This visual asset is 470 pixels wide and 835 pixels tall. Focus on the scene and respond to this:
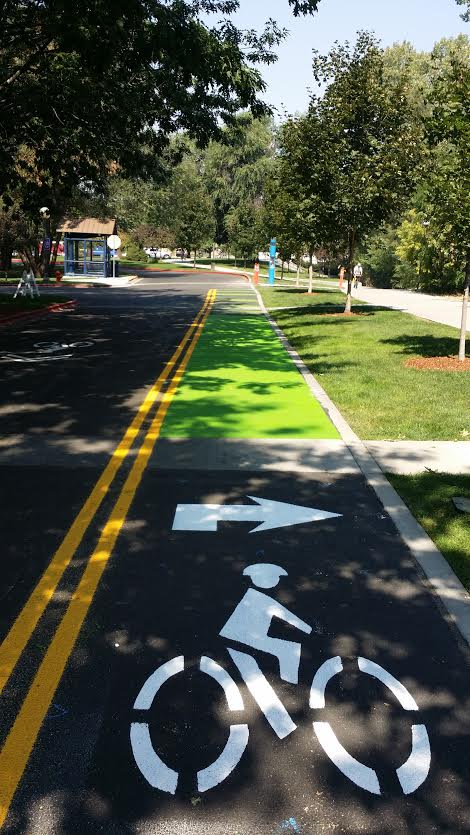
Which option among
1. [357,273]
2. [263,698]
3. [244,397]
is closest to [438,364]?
[244,397]

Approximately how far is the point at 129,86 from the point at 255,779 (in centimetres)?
1864

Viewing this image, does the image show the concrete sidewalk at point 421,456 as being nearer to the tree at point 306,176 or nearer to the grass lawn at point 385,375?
the grass lawn at point 385,375

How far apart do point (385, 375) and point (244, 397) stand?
9.27ft

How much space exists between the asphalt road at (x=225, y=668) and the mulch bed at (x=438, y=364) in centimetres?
710

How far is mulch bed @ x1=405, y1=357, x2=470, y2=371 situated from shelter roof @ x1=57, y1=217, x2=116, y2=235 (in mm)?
39446

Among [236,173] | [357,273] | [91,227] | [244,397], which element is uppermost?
[236,173]

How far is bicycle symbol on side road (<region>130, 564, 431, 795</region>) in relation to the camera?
3.13 meters

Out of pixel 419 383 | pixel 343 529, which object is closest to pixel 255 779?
pixel 343 529

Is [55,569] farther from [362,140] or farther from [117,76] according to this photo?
[362,140]

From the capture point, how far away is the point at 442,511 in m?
6.35

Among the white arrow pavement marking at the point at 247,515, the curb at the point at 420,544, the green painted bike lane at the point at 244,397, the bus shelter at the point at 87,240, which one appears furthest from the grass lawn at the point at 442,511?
the bus shelter at the point at 87,240

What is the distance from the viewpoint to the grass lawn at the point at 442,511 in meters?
5.42

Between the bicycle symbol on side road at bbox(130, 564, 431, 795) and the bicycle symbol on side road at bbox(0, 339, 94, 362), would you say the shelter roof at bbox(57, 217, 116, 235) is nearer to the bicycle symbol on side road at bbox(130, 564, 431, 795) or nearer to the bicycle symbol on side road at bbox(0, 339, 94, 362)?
the bicycle symbol on side road at bbox(0, 339, 94, 362)

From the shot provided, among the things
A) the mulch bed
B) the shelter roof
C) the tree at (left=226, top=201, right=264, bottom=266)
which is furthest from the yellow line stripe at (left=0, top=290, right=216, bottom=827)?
the tree at (left=226, top=201, right=264, bottom=266)
